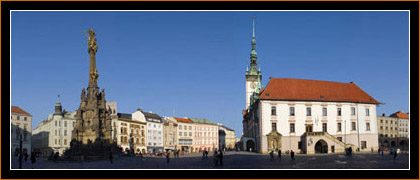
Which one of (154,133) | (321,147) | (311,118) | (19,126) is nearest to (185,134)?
(154,133)

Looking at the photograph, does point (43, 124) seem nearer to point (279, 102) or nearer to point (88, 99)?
point (88, 99)

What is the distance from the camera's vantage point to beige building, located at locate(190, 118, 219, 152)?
112 metres

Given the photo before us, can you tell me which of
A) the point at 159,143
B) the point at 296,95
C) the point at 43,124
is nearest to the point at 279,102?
the point at 296,95

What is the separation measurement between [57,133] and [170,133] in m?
27.2

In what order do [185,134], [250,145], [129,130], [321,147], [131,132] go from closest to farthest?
1. [321,147]
2. [250,145]
3. [129,130]
4. [131,132]
5. [185,134]

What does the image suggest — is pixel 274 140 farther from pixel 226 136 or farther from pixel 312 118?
pixel 226 136

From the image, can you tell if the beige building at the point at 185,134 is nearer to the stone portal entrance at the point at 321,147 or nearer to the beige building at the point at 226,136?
the beige building at the point at 226,136

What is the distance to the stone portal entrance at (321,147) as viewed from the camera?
2023 inches

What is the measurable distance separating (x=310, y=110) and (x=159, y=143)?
52009mm

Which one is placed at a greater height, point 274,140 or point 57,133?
point 274,140

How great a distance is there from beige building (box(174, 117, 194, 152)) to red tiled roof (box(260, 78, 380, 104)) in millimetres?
53190

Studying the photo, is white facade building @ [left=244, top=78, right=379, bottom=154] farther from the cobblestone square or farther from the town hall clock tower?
the town hall clock tower

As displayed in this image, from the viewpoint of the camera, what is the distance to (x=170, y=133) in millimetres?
103438

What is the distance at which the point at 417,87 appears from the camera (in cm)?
1927
